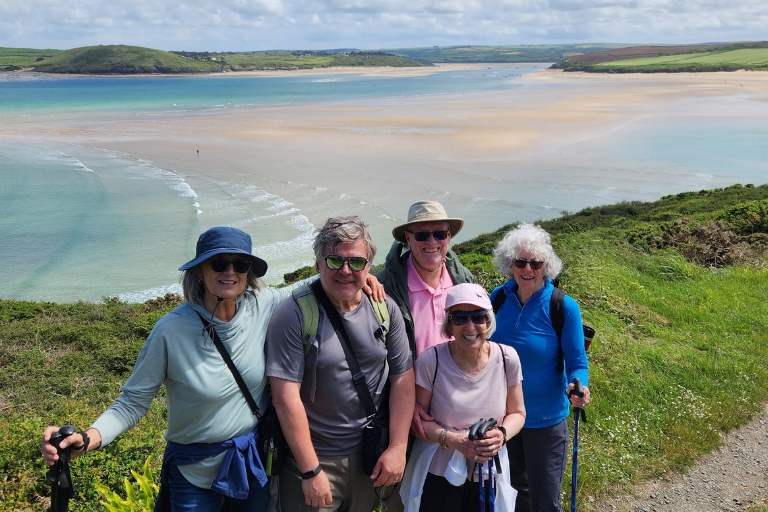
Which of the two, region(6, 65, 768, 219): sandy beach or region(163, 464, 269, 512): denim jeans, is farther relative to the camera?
region(6, 65, 768, 219): sandy beach

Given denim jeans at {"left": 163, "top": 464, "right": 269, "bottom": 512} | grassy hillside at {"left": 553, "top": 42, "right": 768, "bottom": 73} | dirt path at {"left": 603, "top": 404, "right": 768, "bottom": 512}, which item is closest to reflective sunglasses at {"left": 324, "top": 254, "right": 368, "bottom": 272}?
denim jeans at {"left": 163, "top": 464, "right": 269, "bottom": 512}

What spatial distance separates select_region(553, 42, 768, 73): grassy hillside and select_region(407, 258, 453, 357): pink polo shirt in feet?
360

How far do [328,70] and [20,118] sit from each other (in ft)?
388

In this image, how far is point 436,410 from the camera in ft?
10.4

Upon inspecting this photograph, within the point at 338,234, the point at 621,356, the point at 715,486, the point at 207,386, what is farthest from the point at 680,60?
the point at 207,386

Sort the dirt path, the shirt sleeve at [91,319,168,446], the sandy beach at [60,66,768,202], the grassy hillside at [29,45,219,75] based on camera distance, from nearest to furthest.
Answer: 1. the shirt sleeve at [91,319,168,446]
2. the dirt path
3. the sandy beach at [60,66,768,202]
4. the grassy hillside at [29,45,219,75]

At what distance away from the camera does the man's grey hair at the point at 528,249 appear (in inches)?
142

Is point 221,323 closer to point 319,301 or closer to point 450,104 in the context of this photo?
point 319,301

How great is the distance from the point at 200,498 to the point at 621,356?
16.1ft

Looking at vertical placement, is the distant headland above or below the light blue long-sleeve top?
above

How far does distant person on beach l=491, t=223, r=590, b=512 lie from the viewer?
3.57 metres

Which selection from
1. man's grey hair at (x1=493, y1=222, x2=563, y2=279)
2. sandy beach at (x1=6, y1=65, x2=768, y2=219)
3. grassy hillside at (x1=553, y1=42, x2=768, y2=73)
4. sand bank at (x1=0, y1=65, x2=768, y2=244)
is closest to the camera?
man's grey hair at (x1=493, y1=222, x2=563, y2=279)

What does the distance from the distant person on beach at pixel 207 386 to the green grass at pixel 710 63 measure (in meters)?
111

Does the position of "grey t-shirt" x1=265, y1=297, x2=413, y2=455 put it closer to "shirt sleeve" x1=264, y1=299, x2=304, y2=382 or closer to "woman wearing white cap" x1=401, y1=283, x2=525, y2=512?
"shirt sleeve" x1=264, y1=299, x2=304, y2=382
